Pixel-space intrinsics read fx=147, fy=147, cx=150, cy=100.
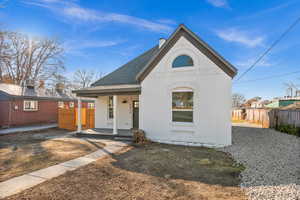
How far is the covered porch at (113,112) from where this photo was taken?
31.9 feet

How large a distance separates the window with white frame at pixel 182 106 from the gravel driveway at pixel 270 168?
7.91 ft

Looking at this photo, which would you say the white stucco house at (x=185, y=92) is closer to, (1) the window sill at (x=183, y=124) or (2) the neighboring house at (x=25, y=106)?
(1) the window sill at (x=183, y=124)

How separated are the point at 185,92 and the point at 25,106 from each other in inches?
624

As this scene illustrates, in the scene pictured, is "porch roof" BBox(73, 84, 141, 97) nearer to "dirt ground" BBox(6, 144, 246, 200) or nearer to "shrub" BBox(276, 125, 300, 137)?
"dirt ground" BBox(6, 144, 246, 200)

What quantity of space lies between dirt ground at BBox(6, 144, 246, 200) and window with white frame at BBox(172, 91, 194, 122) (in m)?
2.60

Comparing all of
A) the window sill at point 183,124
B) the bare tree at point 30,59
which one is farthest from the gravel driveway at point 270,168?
the bare tree at point 30,59

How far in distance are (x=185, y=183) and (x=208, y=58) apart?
20.5 ft

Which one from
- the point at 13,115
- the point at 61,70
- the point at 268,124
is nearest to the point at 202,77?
the point at 268,124

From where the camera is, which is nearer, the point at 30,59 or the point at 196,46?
the point at 196,46

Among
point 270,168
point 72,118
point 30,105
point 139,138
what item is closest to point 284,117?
point 270,168

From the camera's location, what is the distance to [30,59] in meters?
26.1

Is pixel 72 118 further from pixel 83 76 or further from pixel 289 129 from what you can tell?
pixel 83 76

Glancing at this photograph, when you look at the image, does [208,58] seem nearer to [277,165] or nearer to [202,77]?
[202,77]

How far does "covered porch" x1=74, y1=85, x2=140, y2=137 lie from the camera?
31.9ft
